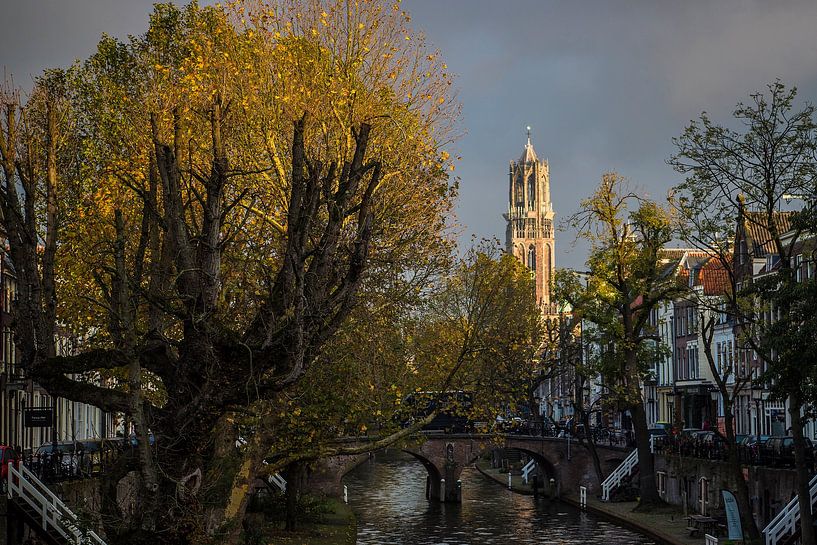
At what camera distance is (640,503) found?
73188 millimetres

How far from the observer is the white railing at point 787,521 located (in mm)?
50219

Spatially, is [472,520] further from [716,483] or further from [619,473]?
[716,483]

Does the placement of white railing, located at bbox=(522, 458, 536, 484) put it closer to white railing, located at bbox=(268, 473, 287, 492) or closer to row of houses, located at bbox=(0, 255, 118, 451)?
white railing, located at bbox=(268, 473, 287, 492)

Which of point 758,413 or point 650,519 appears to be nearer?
point 650,519

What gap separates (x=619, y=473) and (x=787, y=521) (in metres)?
31.8

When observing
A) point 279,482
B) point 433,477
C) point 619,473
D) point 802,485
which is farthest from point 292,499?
point 433,477

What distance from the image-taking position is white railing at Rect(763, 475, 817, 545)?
50.2 metres

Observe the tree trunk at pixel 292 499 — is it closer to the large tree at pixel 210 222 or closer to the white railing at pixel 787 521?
the large tree at pixel 210 222

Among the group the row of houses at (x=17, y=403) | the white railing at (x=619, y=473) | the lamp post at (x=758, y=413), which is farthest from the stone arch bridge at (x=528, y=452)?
the row of houses at (x=17, y=403)

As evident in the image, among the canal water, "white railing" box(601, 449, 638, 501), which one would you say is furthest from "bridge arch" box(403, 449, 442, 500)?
"white railing" box(601, 449, 638, 501)

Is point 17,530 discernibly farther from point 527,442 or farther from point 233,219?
point 527,442

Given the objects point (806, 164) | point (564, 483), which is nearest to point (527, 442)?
point (564, 483)

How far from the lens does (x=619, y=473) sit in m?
82.2

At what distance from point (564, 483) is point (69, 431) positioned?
107ft
